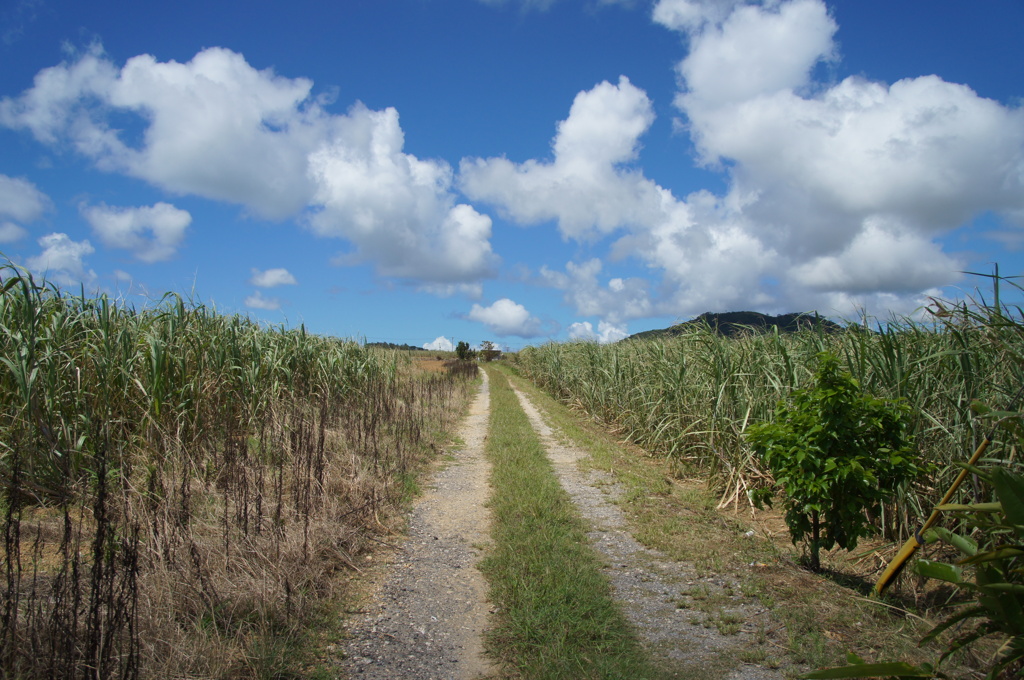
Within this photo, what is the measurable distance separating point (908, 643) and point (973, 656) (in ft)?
1.02

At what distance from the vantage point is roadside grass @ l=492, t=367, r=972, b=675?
344 centimetres

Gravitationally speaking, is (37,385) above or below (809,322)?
below

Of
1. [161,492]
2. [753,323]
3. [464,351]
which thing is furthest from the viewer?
[464,351]

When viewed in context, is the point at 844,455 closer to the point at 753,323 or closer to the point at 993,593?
the point at 993,593

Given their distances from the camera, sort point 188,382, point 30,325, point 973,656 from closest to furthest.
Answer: point 973,656 → point 30,325 → point 188,382

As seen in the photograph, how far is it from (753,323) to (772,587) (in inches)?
196

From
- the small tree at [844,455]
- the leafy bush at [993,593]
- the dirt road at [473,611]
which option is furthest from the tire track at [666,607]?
the leafy bush at [993,593]

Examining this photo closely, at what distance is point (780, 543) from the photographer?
569cm

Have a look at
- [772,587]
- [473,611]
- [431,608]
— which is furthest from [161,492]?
[772,587]

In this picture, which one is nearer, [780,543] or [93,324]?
[780,543]

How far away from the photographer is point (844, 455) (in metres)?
4.13

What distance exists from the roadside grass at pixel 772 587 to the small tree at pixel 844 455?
0.46 m

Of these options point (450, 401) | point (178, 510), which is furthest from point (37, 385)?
point (450, 401)

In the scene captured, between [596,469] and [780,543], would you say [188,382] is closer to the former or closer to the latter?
[596,469]
